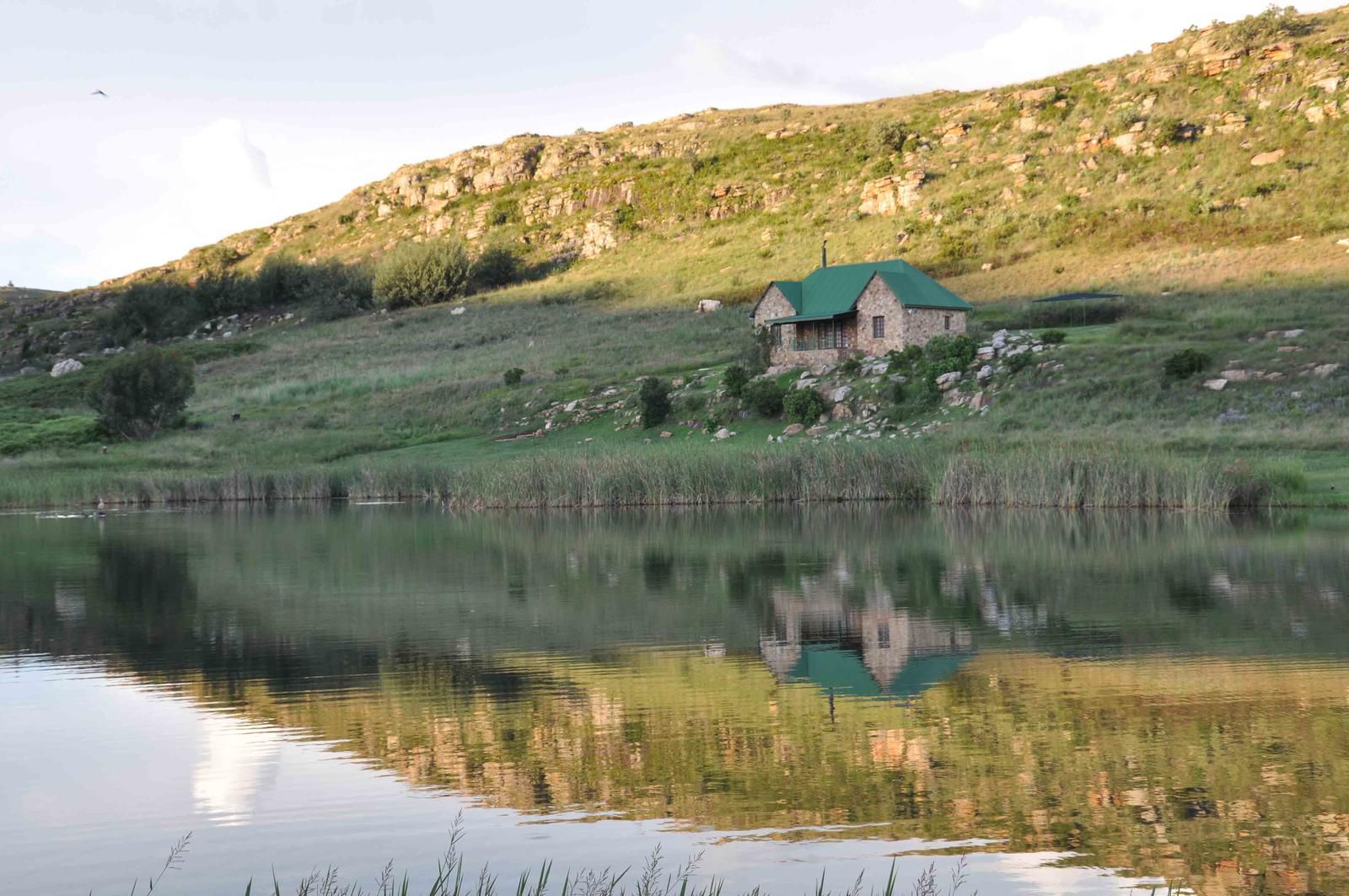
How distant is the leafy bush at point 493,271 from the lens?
118 m

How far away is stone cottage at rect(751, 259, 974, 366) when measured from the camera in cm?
6731

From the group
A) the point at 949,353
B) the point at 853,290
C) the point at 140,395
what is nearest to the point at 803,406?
the point at 949,353

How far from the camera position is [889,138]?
116 meters

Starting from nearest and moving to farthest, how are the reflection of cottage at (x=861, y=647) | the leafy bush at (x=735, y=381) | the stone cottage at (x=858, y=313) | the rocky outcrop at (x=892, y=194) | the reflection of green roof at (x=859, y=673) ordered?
the reflection of green roof at (x=859, y=673) < the reflection of cottage at (x=861, y=647) < the leafy bush at (x=735, y=381) < the stone cottage at (x=858, y=313) < the rocky outcrop at (x=892, y=194)

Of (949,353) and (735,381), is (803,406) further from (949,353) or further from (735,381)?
Answer: (949,353)

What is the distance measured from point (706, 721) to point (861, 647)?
Answer: 5.06 meters

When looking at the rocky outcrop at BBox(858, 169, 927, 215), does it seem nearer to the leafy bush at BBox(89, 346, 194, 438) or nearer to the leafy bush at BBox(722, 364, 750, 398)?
the leafy bush at BBox(722, 364, 750, 398)

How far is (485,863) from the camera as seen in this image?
30.1 feet

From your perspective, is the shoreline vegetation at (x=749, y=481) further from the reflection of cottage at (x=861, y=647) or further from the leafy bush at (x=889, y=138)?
the leafy bush at (x=889, y=138)

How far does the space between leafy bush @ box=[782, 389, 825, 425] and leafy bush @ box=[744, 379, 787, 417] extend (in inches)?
15.7

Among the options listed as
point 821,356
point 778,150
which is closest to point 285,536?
point 821,356

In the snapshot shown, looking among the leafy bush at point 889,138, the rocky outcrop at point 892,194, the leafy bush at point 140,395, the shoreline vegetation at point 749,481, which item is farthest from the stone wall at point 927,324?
the leafy bush at point 889,138

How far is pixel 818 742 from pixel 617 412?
175 feet

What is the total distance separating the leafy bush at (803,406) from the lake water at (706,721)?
3122 centimetres
